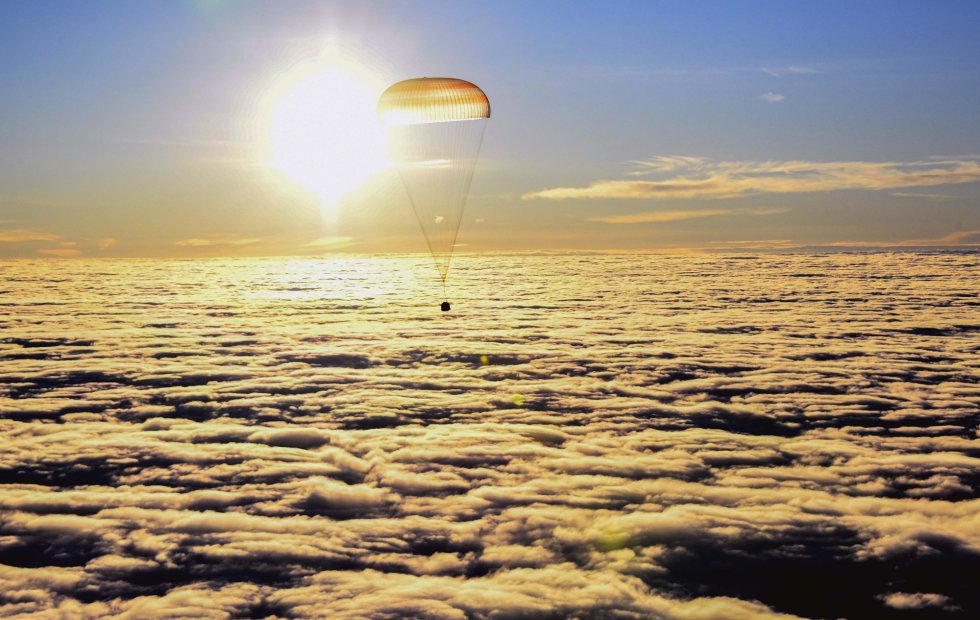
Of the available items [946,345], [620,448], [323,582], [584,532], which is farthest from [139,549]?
[946,345]

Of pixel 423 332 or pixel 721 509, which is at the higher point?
pixel 423 332

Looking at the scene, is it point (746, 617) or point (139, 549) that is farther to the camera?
point (139, 549)

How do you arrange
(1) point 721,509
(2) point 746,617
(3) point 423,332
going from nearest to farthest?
(2) point 746,617
(1) point 721,509
(3) point 423,332

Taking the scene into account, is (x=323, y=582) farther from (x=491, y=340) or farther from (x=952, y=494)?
(x=491, y=340)

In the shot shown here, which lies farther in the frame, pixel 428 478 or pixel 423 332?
pixel 423 332

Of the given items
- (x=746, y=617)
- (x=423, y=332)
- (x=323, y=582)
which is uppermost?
(x=423, y=332)

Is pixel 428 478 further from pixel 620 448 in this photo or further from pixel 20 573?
pixel 20 573

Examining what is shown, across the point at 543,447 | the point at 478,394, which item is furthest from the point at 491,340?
the point at 543,447

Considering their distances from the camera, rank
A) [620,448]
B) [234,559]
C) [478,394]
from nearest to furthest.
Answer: [234,559] < [620,448] < [478,394]

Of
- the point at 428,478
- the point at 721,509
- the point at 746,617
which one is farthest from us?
the point at 428,478
